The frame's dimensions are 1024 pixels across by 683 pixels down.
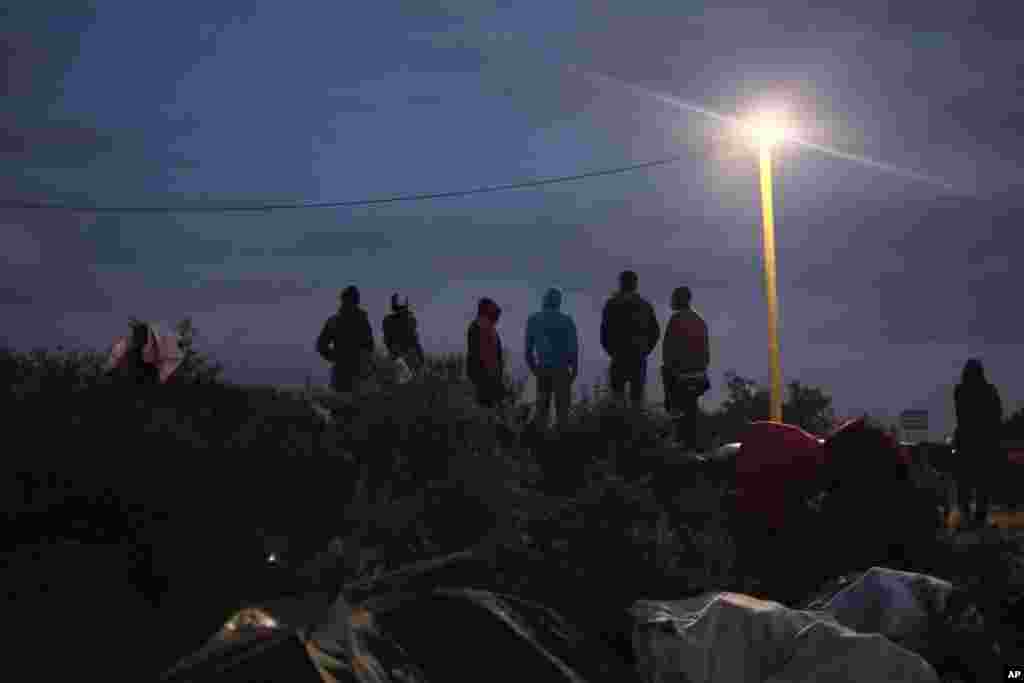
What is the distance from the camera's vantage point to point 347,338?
1456cm

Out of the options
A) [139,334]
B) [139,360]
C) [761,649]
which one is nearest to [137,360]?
[139,360]

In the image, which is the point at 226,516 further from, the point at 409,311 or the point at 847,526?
the point at 409,311

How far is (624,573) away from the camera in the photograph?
749 centimetres

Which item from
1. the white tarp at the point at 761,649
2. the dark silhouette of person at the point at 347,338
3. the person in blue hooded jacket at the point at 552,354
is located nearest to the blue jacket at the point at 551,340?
the person in blue hooded jacket at the point at 552,354

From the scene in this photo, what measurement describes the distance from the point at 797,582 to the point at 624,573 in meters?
1.39

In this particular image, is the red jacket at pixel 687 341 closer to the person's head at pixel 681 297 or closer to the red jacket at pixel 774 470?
the person's head at pixel 681 297

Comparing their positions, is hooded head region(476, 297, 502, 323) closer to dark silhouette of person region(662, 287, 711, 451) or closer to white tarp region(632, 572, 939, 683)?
dark silhouette of person region(662, 287, 711, 451)

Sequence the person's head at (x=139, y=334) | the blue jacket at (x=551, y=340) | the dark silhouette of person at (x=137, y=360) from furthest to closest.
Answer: the blue jacket at (x=551, y=340) → the person's head at (x=139, y=334) → the dark silhouette of person at (x=137, y=360)

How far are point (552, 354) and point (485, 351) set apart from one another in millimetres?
855

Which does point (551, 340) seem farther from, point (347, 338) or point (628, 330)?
point (347, 338)

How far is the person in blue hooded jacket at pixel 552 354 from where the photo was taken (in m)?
13.5

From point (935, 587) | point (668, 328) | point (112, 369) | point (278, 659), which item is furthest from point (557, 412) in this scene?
point (278, 659)

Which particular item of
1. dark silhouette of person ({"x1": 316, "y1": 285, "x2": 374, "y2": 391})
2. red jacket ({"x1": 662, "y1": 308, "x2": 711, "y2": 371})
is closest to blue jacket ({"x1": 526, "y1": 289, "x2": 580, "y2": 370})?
red jacket ({"x1": 662, "y1": 308, "x2": 711, "y2": 371})

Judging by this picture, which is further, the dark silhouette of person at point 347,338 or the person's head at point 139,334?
the dark silhouette of person at point 347,338
